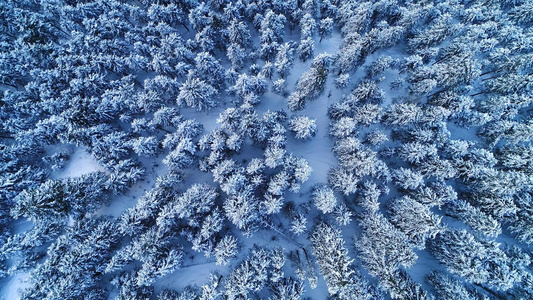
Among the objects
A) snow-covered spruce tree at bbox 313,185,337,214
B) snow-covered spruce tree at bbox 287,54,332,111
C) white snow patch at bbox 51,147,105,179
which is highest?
snow-covered spruce tree at bbox 287,54,332,111

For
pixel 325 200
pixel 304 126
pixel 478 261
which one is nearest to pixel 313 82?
pixel 304 126

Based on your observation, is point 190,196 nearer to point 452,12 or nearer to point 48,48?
point 48,48

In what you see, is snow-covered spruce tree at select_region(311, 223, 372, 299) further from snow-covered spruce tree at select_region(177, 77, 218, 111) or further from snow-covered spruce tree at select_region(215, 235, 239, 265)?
snow-covered spruce tree at select_region(177, 77, 218, 111)

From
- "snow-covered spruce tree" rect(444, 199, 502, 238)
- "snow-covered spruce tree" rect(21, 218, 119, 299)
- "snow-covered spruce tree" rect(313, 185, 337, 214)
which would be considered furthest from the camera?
"snow-covered spruce tree" rect(313, 185, 337, 214)

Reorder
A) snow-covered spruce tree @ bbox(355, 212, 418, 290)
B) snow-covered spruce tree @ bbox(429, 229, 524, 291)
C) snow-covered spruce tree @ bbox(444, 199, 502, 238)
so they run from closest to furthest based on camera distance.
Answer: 1. snow-covered spruce tree @ bbox(429, 229, 524, 291)
2. snow-covered spruce tree @ bbox(355, 212, 418, 290)
3. snow-covered spruce tree @ bbox(444, 199, 502, 238)

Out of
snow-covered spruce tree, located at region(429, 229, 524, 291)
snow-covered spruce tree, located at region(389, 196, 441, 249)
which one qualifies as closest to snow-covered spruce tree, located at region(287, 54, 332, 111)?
snow-covered spruce tree, located at region(389, 196, 441, 249)

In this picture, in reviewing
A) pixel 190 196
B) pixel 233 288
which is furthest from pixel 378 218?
pixel 190 196

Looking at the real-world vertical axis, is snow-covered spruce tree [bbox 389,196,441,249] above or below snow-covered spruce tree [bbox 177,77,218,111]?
below
